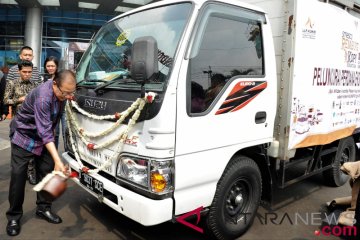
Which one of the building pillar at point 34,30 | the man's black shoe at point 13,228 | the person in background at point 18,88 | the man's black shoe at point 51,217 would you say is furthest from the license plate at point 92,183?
the building pillar at point 34,30

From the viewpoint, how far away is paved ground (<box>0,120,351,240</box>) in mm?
3314

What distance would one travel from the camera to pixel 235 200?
322 cm

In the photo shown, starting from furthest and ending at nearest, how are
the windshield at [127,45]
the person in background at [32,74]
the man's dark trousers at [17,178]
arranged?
1. the person in background at [32,74]
2. the man's dark trousers at [17,178]
3. the windshield at [127,45]

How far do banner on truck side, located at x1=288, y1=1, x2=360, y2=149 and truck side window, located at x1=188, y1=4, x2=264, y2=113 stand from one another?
1.64 ft

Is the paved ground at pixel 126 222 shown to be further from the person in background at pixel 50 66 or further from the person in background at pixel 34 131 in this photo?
the person in background at pixel 50 66

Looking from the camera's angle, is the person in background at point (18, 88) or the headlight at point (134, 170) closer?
the headlight at point (134, 170)

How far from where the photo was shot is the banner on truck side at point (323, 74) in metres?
3.46

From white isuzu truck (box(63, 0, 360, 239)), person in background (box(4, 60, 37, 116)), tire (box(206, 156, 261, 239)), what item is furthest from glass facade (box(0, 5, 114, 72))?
tire (box(206, 156, 261, 239))

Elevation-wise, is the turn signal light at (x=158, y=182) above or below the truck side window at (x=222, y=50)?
below

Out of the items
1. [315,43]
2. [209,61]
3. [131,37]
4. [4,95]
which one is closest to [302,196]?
[315,43]

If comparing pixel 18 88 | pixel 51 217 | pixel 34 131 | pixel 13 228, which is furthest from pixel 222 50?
pixel 18 88

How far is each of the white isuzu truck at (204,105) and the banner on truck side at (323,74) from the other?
0.02 meters

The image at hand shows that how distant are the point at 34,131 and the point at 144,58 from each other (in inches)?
59.8

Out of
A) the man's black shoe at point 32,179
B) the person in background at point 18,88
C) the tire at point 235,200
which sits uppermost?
the person in background at point 18,88
